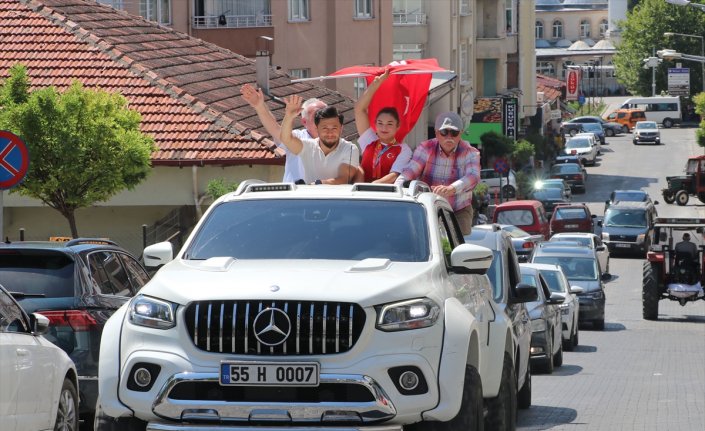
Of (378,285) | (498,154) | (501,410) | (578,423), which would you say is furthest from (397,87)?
(498,154)

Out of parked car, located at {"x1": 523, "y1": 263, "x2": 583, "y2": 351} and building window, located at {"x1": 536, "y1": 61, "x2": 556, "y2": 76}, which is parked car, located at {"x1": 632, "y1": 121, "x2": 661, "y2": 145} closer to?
building window, located at {"x1": 536, "y1": 61, "x2": 556, "y2": 76}

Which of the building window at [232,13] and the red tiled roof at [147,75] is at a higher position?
the building window at [232,13]

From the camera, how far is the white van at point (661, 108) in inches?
4500

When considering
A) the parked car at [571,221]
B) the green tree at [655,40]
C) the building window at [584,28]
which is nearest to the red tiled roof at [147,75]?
the parked car at [571,221]

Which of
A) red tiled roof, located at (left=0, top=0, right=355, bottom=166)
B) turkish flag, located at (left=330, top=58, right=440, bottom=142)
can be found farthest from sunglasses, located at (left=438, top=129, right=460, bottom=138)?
red tiled roof, located at (left=0, top=0, right=355, bottom=166)

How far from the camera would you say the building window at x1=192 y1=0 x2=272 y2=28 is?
152 ft

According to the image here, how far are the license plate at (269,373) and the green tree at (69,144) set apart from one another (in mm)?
13274

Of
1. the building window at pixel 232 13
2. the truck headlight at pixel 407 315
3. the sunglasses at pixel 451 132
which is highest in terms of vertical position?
the building window at pixel 232 13

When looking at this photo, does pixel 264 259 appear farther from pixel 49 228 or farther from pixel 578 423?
pixel 49 228

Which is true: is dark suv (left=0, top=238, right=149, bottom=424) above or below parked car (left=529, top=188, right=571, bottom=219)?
above

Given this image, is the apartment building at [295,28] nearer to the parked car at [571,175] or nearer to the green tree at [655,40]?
the parked car at [571,175]

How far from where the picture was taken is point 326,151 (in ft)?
38.1

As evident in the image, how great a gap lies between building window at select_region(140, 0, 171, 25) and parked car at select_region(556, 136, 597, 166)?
146 ft

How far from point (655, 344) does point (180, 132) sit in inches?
376
